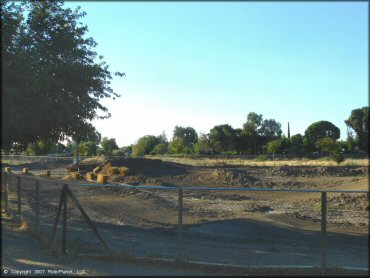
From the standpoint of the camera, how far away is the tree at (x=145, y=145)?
97.4 m

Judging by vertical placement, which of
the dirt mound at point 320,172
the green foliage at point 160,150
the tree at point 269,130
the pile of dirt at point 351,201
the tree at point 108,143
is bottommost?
the pile of dirt at point 351,201

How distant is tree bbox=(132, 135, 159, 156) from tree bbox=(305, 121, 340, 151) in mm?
35450

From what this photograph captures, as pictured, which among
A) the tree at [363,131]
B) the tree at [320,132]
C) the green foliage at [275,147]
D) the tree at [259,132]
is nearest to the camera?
the tree at [363,131]

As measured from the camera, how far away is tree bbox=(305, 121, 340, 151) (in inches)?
2832

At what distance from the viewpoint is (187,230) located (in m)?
12.8

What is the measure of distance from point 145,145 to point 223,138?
63.9 feet

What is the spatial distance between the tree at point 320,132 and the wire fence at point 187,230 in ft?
187

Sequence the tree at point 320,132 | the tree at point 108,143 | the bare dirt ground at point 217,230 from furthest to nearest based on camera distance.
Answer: the tree at point 108,143 → the tree at point 320,132 → the bare dirt ground at point 217,230

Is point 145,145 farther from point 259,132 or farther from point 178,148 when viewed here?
point 259,132

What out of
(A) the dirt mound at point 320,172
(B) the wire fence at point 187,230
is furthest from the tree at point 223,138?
(B) the wire fence at point 187,230

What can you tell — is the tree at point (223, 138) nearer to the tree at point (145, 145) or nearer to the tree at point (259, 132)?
the tree at point (259, 132)

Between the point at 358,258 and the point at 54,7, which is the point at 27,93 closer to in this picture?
the point at 54,7

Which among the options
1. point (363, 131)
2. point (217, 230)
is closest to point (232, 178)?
point (217, 230)

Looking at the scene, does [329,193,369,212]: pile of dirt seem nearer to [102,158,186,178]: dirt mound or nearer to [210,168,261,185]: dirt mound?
[210,168,261,185]: dirt mound
